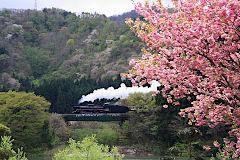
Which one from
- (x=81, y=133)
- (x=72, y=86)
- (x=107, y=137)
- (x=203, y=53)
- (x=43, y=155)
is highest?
(x=72, y=86)

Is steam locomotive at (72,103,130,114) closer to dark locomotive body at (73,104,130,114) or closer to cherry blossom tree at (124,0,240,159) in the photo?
dark locomotive body at (73,104,130,114)

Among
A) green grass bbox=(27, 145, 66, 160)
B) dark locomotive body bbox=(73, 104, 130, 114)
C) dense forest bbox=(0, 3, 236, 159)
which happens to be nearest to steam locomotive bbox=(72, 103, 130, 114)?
dark locomotive body bbox=(73, 104, 130, 114)

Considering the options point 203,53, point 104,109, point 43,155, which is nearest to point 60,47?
point 104,109

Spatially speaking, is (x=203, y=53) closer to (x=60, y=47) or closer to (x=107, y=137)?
(x=107, y=137)

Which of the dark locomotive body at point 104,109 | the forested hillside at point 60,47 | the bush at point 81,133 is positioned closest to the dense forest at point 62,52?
the forested hillside at point 60,47

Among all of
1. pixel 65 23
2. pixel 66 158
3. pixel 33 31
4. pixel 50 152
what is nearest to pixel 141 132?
pixel 50 152

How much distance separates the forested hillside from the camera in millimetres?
70562

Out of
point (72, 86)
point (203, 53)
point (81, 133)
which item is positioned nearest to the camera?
point (203, 53)

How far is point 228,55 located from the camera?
654 centimetres

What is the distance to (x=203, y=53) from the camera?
6609 millimetres

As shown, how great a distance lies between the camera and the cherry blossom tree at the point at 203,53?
630 centimetres

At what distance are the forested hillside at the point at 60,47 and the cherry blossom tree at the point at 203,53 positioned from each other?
5200 centimetres

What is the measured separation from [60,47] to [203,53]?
8312 centimetres

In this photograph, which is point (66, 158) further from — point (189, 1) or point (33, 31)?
point (33, 31)
